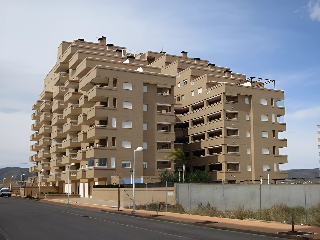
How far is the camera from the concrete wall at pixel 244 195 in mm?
33312

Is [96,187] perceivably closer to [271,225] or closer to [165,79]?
[165,79]

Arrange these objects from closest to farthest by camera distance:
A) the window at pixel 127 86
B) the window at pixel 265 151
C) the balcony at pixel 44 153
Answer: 1. the window at pixel 127 86
2. the window at pixel 265 151
3. the balcony at pixel 44 153

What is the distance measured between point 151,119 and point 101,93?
1110 centimetres

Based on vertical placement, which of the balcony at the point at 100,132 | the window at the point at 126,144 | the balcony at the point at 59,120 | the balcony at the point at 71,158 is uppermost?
the balcony at the point at 59,120

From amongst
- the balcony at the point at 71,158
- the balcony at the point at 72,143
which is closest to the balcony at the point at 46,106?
the balcony at the point at 72,143

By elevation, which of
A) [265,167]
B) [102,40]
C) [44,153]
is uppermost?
[102,40]

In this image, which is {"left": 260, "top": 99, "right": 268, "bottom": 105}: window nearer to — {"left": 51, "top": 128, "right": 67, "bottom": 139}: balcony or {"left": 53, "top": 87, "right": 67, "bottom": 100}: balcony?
{"left": 53, "top": 87, "right": 67, "bottom": 100}: balcony

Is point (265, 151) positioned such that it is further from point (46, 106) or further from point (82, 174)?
point (46, 106)

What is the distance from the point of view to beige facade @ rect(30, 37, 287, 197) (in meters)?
72.1

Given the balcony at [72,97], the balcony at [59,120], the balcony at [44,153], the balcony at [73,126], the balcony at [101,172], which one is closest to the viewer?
the balcony at [101,172]

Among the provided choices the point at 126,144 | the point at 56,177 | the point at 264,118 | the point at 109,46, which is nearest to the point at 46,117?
the point at 56,177

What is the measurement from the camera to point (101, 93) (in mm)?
71500

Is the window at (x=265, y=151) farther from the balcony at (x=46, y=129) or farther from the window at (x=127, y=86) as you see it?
the balcony at (x=46, y=129)

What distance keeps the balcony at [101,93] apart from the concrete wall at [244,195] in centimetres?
3251
